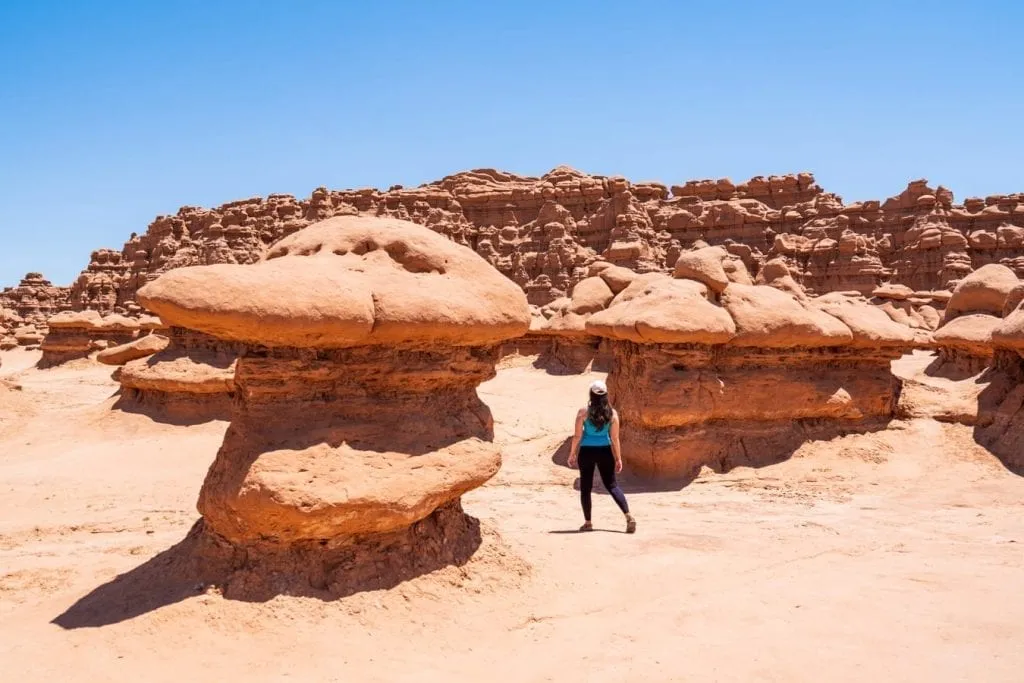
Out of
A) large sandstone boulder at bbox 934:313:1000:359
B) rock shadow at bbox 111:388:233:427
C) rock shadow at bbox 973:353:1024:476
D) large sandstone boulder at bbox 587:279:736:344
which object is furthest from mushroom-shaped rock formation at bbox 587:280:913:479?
rock shadow at bbox 111:388:233:427

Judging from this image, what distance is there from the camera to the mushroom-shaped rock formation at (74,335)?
23469mm

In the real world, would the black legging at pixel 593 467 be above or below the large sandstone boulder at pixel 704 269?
below

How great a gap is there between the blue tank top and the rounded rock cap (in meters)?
1.21

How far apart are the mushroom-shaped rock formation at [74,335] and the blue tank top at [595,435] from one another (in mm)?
23003

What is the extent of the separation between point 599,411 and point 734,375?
121 inches

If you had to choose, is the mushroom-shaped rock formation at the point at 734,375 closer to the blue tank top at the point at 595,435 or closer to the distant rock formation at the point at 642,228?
the blue tank top at the point at 595,435

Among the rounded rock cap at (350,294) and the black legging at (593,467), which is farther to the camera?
the black legging at (593,467)

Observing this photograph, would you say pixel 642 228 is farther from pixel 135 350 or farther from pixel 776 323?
pixel 776 323

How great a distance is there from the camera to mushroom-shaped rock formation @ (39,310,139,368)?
2347 cm

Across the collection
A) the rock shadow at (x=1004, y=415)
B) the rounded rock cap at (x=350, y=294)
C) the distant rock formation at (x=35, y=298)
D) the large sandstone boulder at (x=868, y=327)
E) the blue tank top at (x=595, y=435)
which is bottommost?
the distant rock formation at (x=35, y=298)

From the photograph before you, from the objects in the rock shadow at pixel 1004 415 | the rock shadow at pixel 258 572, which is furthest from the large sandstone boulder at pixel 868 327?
the rock shadow at pixel 258 572

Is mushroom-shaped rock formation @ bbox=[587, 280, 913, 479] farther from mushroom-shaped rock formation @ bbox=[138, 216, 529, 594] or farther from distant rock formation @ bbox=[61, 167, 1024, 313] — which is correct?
distant rock formation @ bbox=[61, 167, 1024, 313]

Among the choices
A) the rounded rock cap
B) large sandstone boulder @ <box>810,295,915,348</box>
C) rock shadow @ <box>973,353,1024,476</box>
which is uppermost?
the rounded rock cap

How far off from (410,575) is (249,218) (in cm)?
4674
